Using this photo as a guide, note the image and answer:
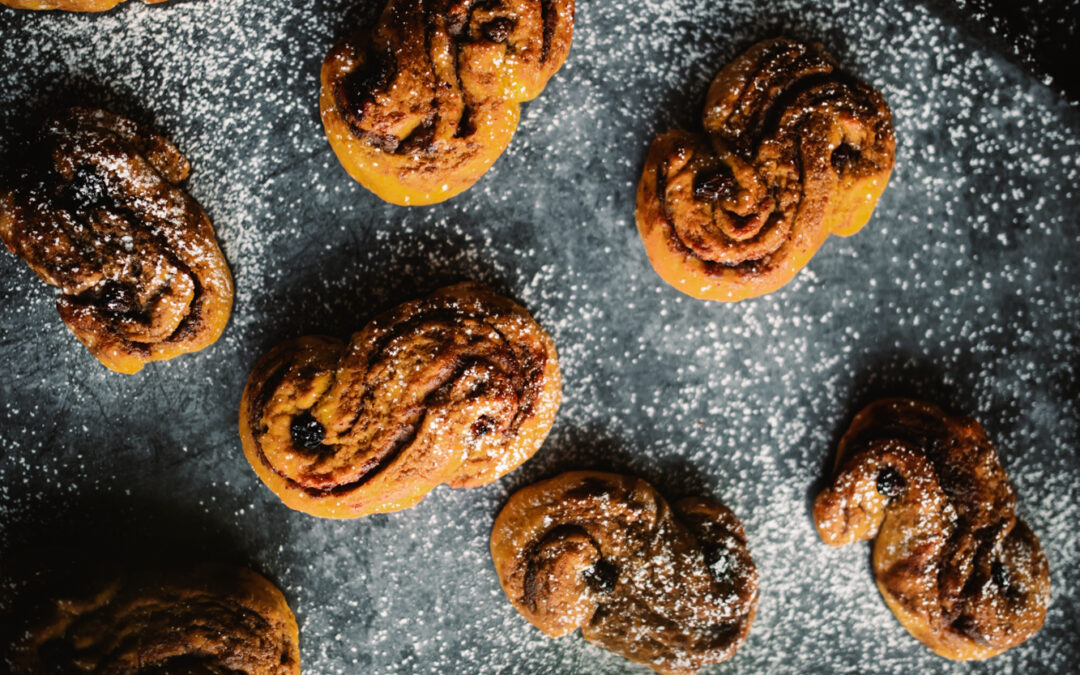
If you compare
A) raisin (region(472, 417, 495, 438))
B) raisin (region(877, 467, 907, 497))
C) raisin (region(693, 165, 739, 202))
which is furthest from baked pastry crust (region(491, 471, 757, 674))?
raisin (region(693, 165, 739, 202))

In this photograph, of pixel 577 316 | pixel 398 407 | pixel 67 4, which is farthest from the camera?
pixel 577 316

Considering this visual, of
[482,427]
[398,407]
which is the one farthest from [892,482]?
[398,407]

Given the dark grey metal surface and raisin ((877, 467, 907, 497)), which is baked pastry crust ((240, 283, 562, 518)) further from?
raisin ((877, 467, 907, 497))

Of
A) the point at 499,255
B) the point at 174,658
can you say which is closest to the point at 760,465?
the point at 499,255

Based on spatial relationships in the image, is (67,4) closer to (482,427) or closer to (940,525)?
(482,427)

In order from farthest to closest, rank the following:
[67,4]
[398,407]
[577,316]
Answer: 1. [577,316]
2. [67,4]
3. [398,407]

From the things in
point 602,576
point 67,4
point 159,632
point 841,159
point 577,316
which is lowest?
point 159,632

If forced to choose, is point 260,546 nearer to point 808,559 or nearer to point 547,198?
point 547,198

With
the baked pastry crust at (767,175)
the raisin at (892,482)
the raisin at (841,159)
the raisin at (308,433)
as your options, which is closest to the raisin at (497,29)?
the baked pastry crust at (767,175)
